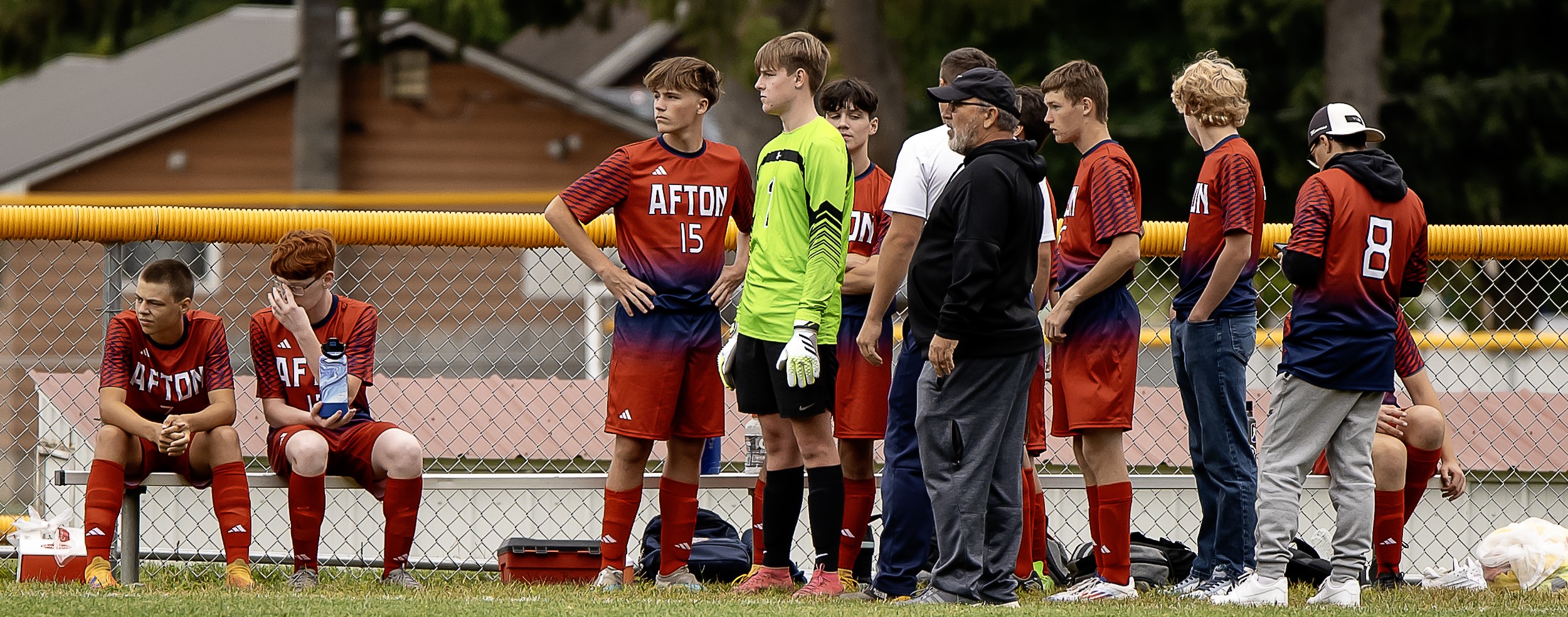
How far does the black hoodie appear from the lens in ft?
13.8

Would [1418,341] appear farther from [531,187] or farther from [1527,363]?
[531,187]

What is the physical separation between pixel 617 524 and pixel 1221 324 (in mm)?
2116

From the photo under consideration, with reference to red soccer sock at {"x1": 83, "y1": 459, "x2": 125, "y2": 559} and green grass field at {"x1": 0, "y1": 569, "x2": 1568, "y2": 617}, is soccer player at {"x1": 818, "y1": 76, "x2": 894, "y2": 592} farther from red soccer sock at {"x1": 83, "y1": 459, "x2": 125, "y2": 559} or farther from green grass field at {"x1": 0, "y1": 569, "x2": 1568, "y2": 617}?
red soccer sock at {"x1": 83, "y1": 459, "x2": 125, "y2": 559}

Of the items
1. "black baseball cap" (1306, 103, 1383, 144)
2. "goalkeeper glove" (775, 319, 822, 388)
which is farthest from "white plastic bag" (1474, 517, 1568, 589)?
"goalkeeper glove" (775, 319, 822, 388)

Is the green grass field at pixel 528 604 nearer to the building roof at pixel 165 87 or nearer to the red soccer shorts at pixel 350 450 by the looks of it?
the red soccer shorts at pixel 350 450

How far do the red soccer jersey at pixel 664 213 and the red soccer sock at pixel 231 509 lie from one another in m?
1.43

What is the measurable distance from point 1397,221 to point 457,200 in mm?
16131

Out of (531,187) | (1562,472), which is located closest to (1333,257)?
(1562,472)

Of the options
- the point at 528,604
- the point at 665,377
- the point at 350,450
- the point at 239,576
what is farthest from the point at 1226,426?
the point at 239,576

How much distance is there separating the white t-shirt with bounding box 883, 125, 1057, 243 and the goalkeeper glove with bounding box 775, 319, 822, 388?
46cm

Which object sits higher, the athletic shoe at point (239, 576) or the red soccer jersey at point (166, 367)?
the red soccer jersey at point (166, 367)

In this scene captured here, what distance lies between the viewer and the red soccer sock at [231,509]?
15.9 ft

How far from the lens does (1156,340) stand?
717 centimetres

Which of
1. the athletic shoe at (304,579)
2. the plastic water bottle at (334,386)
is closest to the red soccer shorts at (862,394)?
the plastic water bottle at (334,386)
